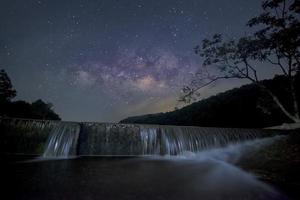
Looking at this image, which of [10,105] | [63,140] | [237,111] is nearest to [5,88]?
[10,105]

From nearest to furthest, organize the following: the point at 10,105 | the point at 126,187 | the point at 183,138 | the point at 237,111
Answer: the point at 126,187 < the point at 183,138 < the point at 10,105 < the point at 237,111

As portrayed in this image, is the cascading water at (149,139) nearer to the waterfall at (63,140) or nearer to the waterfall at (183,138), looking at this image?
the waterfall at (183,138)

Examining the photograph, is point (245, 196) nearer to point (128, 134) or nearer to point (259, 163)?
point (259, 163)

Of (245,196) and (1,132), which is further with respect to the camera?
(1,132)

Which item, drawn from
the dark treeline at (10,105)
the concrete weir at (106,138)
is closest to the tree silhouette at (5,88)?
the dark treeline at (10,105)

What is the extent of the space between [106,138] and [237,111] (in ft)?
90.1

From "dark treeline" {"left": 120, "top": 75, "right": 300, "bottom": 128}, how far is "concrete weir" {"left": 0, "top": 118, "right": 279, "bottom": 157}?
1448cm

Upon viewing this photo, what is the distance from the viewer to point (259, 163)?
26.6 feet

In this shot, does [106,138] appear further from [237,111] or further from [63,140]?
[237,111]

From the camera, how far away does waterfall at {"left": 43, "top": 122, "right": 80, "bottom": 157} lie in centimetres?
1138

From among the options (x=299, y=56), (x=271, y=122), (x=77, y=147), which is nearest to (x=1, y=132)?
(x=77, y=147)

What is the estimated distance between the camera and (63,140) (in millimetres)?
11727

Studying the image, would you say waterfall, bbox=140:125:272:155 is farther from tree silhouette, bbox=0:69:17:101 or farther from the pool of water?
tree silhouette, bbox=0:69:17:101

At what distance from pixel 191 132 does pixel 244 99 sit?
2549 cm
